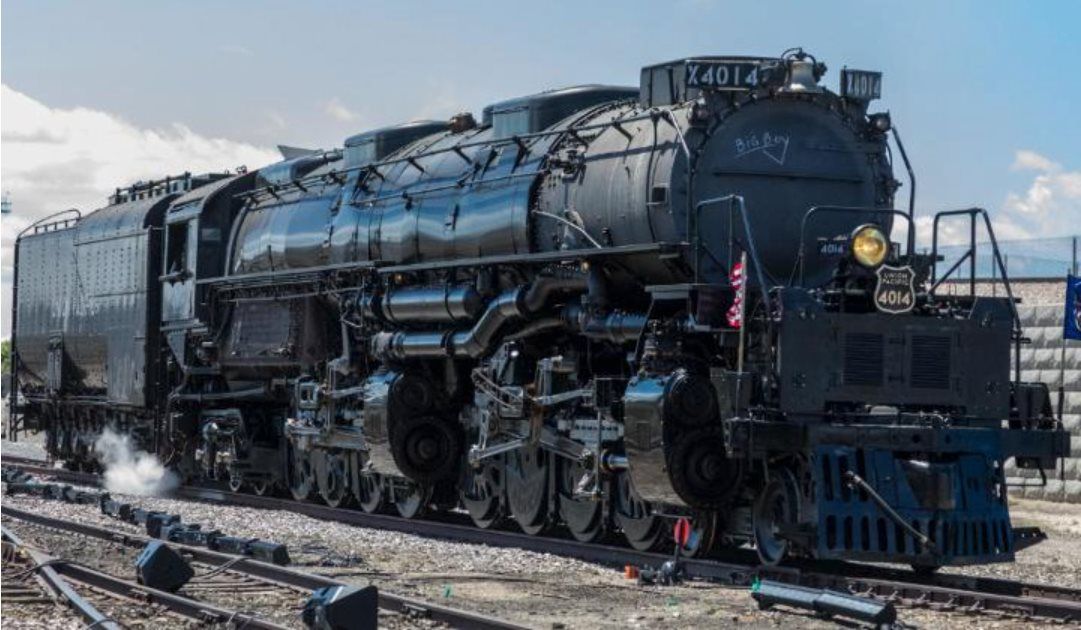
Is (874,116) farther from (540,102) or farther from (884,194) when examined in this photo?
(540,102)

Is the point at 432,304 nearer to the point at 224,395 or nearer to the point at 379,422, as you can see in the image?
the point at 379,422

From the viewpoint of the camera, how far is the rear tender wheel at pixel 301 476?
23047 mm

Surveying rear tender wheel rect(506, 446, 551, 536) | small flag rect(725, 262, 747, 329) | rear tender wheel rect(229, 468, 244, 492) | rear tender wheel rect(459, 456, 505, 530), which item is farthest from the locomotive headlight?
→ rear tender wheel rect(229, 468, 244, 492)

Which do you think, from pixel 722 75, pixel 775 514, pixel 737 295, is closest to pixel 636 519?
pixel 775 514

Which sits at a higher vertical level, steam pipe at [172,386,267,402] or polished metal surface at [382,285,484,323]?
polished metal surface at [382,285,484,323]

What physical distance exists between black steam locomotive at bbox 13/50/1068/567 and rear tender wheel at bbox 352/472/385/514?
0.14ft

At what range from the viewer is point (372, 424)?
19.8 meters

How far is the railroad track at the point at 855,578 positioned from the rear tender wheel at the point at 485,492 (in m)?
0.38

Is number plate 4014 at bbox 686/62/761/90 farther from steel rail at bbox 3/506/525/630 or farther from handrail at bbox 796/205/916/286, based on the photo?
steel rail at bbox 3/506/525/630

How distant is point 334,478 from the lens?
22266 millimetres

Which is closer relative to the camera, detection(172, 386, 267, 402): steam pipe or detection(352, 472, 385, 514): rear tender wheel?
detection(352, 472, 385, 514): rear tender wheel

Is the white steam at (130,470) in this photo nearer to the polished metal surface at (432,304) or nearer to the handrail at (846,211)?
the polished metal surface at (432,304)

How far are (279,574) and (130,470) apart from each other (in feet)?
47.4

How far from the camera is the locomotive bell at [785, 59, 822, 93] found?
15.7 m
